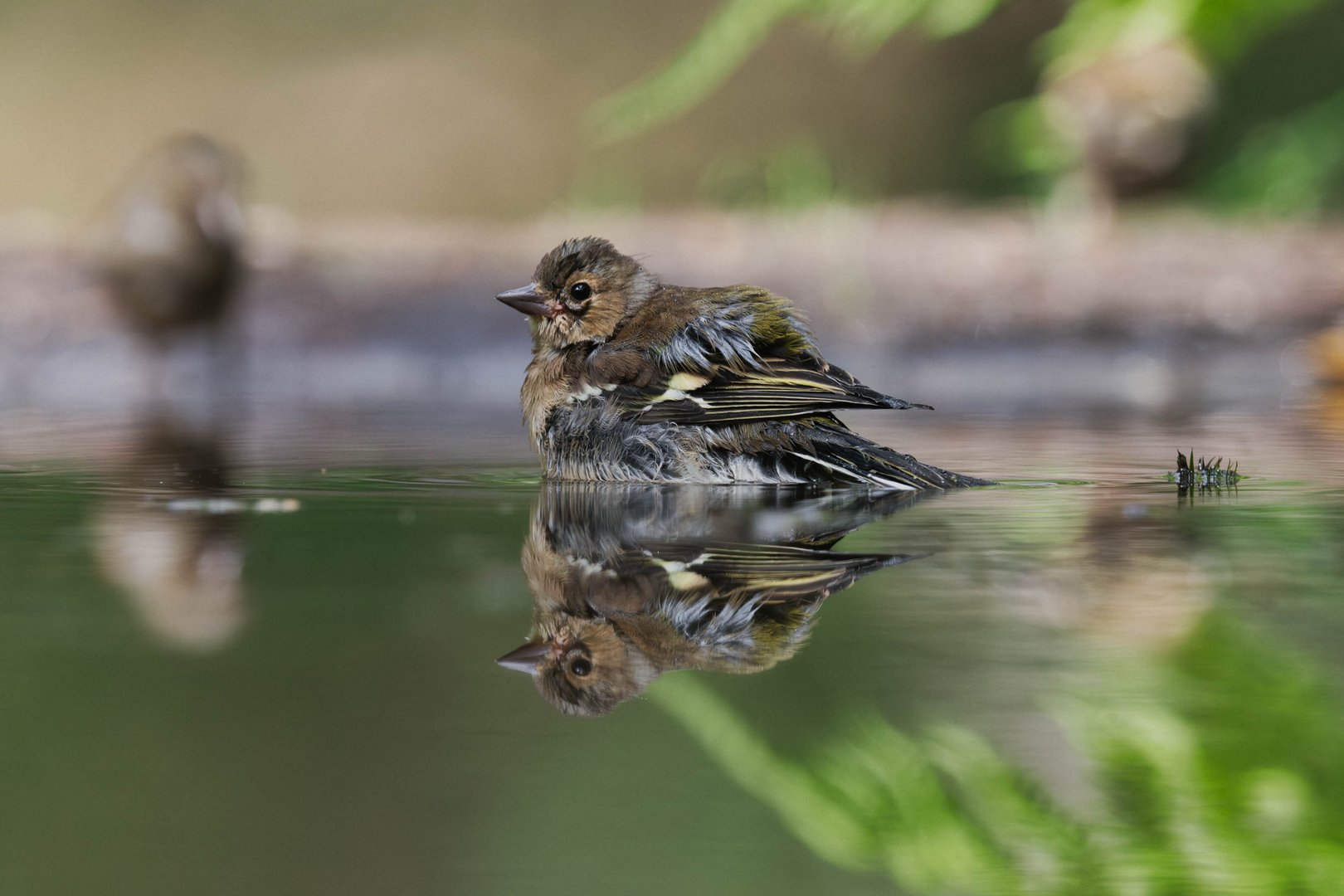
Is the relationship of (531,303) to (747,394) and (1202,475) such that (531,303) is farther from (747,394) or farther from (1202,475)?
(1202,475)

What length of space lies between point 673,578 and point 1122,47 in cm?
757

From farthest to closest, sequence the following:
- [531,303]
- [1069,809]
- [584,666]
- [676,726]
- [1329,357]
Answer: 1. [1329,357]
2. [531,303]
3. [584,666]
4. [676,726]
5. [1069,809]

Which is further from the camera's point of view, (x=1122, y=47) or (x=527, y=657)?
(x=1122, y=47)

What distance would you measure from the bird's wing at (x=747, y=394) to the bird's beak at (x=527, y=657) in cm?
192

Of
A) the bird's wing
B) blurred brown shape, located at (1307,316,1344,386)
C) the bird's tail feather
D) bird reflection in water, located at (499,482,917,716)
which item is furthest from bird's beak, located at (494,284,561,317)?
blurred brown shape, located at (1307,316,1344,386)

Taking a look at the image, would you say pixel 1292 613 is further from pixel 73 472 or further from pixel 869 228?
pixel 869 228

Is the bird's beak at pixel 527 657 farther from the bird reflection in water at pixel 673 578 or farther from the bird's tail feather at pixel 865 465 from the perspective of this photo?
the bird's tail feather at pixel 865 465

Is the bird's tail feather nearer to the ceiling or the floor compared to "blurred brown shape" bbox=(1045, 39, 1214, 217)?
nearer to the floor

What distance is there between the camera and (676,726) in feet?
6.09

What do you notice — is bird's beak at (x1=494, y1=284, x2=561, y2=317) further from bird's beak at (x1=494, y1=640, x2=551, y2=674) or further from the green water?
bird's beak at (x1=494, y1=640, x2=551, y2=674)

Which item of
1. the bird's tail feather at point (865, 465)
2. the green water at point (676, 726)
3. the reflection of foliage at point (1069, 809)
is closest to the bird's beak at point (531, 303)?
the bird's tail feather at point (865, 465)

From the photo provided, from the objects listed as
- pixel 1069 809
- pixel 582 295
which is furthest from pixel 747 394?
pixel 1069 809

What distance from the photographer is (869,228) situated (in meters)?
9.41

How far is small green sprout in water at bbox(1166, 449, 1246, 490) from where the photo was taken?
4.17 meters
